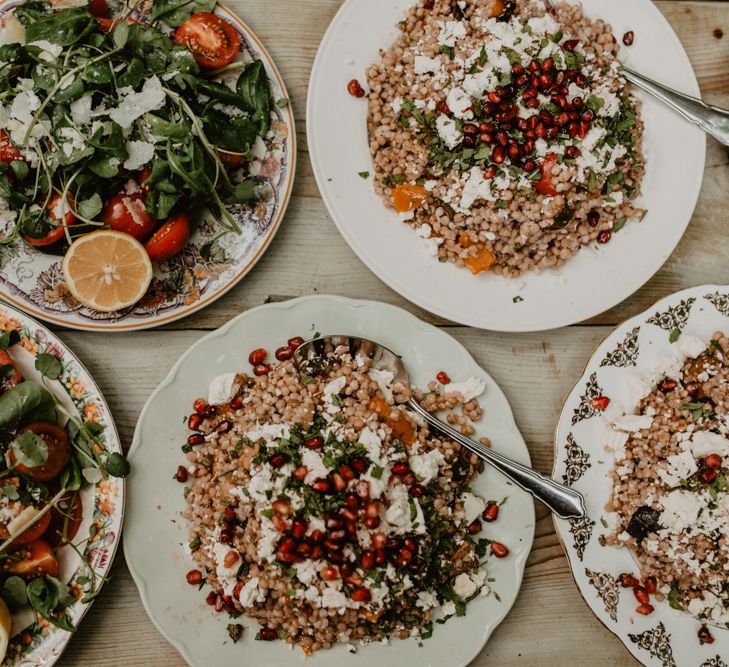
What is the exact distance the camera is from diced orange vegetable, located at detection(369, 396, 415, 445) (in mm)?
1956

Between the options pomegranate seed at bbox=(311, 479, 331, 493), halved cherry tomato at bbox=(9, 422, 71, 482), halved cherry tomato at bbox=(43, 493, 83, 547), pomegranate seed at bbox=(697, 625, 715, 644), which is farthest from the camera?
pomegranate seed at bbox=(697, 625, 715, 644)

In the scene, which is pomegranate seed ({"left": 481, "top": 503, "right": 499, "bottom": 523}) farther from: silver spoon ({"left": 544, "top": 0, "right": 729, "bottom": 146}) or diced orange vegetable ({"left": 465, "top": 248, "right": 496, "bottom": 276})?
silver spoon ({"left": 544, "top": 0, "right": 729, "bottom": 146})

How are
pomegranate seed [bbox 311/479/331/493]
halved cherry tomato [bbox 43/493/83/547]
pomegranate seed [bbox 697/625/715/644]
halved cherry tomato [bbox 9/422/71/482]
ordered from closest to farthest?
pomegranate seed [bbox 311/479/331/493] < halved cherry tomato [bbox 9/422/71/482] < halved cherry tomato [bbox 43/493/83/547] < pomegranate seed [bbox 697/625/715/644]

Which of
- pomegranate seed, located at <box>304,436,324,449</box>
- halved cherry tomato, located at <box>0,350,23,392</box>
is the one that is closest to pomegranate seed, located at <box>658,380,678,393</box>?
pomegranate seed, located at <box>304,436,324,449</box>

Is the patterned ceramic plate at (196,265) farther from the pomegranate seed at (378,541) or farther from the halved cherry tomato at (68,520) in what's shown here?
the pomegranate seed at (378,541)

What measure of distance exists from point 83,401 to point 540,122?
167 centimetres

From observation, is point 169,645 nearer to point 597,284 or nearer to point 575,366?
point 575,366

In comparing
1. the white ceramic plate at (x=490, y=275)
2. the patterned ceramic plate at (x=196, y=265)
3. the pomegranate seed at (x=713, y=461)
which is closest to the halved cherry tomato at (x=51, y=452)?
the patterned ceramic plate at (x=196, y=265)

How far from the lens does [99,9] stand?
2.01 metres

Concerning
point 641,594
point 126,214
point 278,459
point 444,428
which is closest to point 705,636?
point 641,594

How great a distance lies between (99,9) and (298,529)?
5.63 feet

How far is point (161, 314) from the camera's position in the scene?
6.72ft

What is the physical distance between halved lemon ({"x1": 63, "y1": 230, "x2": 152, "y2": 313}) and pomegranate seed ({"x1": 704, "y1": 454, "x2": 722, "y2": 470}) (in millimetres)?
1854

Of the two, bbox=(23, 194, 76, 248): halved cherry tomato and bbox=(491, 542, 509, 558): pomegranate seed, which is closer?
bbox=(23, 194, 76, 248): halved cherry tomato
